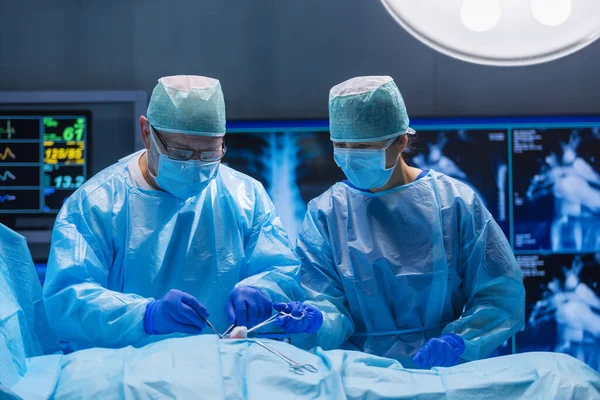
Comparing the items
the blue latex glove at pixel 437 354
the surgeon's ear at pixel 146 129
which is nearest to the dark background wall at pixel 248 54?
the surgeon's ear at pixel 146 129

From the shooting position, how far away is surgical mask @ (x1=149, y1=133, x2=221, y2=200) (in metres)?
1.94

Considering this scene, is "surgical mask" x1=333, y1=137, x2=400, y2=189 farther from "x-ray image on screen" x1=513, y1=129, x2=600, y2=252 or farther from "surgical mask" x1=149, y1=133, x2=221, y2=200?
"x-ray image on screen" x1=513, y1=129, x2=600, y2=252

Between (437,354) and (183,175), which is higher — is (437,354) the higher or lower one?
the lower one

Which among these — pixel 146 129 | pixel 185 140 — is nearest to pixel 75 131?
pixel 146 129

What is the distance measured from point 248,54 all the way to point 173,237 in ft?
5.39

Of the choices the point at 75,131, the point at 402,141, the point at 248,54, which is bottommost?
the point at 402,141

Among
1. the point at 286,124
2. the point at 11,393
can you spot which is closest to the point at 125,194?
the point at 11,393

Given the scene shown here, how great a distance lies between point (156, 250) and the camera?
1.96 meters

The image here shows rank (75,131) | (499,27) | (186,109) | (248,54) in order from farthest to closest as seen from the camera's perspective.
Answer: (248,54)
(75,131)
(186,109)
(499,27)

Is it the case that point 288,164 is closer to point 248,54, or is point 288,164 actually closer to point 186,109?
point 248,54

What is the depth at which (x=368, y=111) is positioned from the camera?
193 cm

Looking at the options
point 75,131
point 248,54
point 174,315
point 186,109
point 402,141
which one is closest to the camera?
point 174,315

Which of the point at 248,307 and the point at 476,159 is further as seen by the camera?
the point at 476,159

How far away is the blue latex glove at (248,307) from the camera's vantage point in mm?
1772
